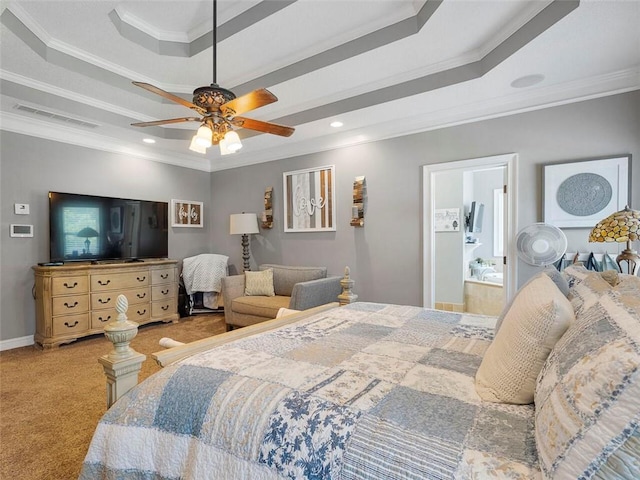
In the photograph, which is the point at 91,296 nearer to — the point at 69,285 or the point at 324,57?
the point at 69,285

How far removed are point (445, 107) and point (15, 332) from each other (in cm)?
521

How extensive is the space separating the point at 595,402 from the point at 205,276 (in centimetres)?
485

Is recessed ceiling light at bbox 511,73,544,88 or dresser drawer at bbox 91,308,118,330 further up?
recessed ceiling light at bbox 511,73,544,88

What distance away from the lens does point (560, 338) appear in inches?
36.4

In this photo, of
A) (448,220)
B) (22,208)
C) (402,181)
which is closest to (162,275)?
(22,208)

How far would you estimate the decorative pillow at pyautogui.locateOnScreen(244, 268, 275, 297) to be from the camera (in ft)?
13.9

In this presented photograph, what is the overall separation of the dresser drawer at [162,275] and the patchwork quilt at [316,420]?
3534 mm

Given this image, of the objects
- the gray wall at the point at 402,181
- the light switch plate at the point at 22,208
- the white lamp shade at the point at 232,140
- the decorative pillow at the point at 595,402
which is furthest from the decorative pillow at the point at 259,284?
the decorative pillow at the point at 595,402

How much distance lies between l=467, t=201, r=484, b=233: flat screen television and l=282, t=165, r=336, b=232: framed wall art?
231cm

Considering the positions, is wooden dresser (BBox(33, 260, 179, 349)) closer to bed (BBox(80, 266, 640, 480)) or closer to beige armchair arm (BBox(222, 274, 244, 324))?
beige armchair arm (BBox(222, 274, 244, 324))

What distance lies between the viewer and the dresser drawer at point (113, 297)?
3.87 meters

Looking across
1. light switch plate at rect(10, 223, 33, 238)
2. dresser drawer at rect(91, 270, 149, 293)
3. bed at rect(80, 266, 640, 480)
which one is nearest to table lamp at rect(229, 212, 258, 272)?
dresser drawer at rect(91, 270, 149, 293)

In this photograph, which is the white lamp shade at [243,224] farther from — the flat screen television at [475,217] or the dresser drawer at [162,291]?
the flat screen television at [475,217]

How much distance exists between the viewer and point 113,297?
13.2 feet
